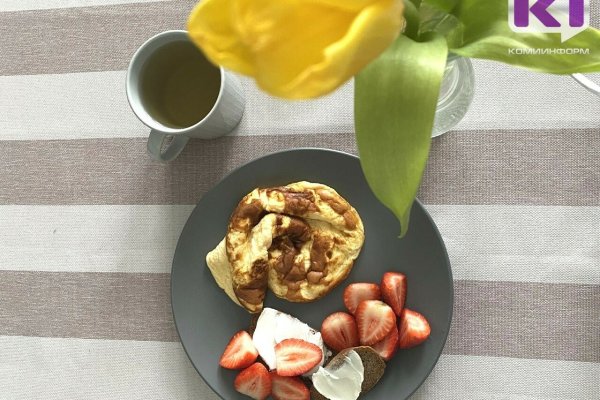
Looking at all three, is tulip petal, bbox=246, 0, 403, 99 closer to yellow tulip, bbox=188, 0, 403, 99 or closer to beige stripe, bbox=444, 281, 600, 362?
yellow tulip, bbox=188, 0, 403, 99

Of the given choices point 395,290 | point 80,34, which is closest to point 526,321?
point 395,290

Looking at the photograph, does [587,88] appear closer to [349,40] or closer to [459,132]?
[459,132]

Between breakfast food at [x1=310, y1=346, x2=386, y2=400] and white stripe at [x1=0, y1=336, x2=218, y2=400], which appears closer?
breakfast food at [x1=310, y1=346, x2=386, y2=400]

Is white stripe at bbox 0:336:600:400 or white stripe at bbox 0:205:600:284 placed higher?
white stripe at bbox 0:205:600:284

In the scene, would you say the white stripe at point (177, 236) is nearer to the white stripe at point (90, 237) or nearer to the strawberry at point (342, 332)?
the white stripe at point (90, 237)

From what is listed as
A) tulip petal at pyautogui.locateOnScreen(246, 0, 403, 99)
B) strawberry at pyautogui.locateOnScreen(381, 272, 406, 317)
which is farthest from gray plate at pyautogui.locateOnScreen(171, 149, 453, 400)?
tulip petal at pyautogui.locateOnScreen(246, 0, 403, 99)

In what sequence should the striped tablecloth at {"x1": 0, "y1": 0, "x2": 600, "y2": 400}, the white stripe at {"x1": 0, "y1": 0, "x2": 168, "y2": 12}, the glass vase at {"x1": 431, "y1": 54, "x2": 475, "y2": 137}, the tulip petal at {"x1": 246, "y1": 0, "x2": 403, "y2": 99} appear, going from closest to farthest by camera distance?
the tulip petal at {"x1": 246, "y1": 0, "x2": 403, "y2": 99} < the glass vase at {"x1": 431, "y1": 54, "x2": 475, "y2": 137} < the striped tablecloth at {"x1": 0, "y1": 0, "x2": 600, "y2": 400} < the white stripe at {"x1": 0, "y1": 0, "x2": 168, "y2": 12}
